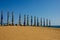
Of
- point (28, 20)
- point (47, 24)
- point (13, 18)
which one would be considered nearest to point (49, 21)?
point (47, 24)

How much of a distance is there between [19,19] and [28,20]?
466 cm

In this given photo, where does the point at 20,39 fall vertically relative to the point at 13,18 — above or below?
below

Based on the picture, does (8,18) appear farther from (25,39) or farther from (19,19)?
(25,39)

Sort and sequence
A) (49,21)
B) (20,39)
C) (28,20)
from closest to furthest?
(20,39), (28,20), (49,21)

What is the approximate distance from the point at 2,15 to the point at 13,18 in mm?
4970

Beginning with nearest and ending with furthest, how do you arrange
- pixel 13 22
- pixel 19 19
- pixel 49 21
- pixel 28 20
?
pixel 13 22 → pixel 19 19 → pixel 28 20 → pixel 49 21

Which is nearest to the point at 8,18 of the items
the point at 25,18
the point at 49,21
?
the point at 25,18

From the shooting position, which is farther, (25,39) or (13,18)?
(13,18)

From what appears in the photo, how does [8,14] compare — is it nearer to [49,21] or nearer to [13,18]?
[13,18]

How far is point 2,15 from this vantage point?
2652 centimetres

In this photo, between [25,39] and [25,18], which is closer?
[25,39]

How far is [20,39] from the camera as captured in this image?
276 inches

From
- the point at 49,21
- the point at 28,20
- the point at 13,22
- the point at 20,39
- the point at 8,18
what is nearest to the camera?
the point at 20,39

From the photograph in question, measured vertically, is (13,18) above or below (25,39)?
above
